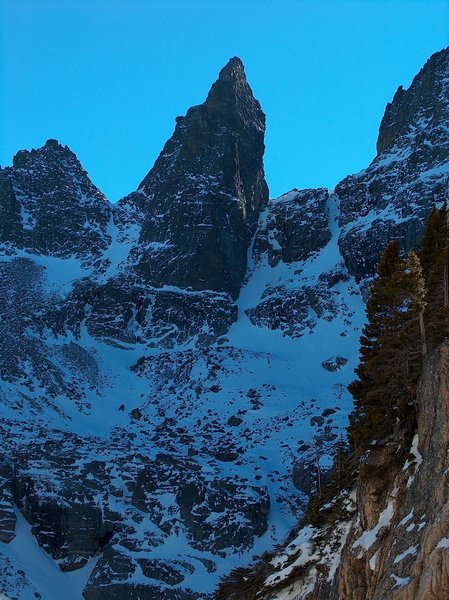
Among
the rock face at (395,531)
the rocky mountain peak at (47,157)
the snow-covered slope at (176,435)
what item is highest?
the rocky mountain peak at (47,157)

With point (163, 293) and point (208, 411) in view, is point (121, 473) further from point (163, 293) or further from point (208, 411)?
point (163, 293)

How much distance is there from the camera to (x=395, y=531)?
25.5 meters

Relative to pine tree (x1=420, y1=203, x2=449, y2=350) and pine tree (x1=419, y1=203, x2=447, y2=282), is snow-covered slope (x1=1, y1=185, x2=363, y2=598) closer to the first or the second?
pine tree (x1=419, y1=203, x2=447, y2=282)

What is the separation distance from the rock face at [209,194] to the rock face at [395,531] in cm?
10373

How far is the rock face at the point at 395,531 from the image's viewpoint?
22.2m

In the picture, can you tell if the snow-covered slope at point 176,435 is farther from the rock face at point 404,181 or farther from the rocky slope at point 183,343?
the rock face at point 404,181

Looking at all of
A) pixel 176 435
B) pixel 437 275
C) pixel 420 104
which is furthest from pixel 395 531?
pixel 420 104

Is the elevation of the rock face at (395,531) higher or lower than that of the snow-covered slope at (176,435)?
lower

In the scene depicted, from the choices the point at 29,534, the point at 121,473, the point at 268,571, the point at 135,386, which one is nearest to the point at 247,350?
the point at 135,386

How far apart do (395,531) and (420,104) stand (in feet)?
418

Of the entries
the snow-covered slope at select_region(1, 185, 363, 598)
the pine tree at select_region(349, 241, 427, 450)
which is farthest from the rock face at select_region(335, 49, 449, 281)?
the pine tree at select_region(349, 241, 427, 450)

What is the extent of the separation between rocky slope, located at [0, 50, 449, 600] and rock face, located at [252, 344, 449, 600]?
1.80 m

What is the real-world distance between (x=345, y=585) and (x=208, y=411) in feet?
236

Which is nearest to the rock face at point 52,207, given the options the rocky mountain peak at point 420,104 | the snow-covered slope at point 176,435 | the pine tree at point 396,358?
the snow-covered slope at point 176,435
